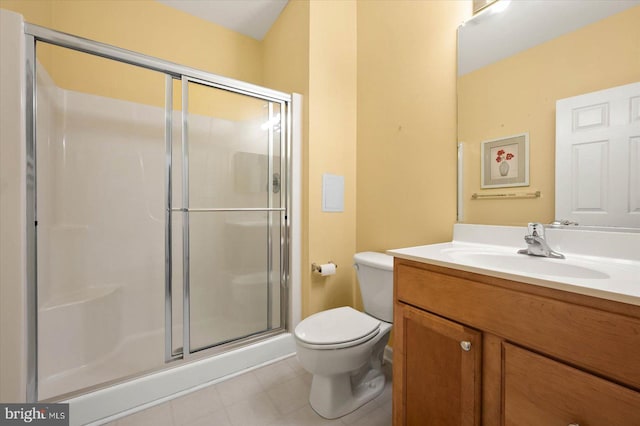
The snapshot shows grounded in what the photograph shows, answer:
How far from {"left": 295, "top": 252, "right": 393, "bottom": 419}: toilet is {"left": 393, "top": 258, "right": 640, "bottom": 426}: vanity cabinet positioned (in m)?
0.25

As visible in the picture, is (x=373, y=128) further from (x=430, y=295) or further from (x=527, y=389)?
(x=527, y=389)

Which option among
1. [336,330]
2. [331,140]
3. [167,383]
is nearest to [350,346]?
[336,330]

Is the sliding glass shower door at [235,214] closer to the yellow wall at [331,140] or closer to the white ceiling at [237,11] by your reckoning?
the yellow wall at [331,140]

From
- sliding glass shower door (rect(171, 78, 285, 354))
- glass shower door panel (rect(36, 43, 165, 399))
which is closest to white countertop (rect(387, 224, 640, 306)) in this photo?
sliding glass shower door (rect(171, 78, 285, 354))

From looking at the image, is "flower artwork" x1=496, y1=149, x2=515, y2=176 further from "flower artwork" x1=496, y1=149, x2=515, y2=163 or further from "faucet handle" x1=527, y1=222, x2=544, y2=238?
"faucet handle" x1=527, y1=222, x2=544, y2=238

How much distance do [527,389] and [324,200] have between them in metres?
1.40

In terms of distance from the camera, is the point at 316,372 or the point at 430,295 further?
the point at 316,372

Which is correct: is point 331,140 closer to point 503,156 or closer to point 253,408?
point 503,156

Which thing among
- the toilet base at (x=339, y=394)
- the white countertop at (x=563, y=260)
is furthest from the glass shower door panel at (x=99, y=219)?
the white countertop at (x=563, y=260)

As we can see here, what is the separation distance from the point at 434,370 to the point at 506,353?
0.27m

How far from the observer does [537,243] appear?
97 cm

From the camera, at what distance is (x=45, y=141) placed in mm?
1490

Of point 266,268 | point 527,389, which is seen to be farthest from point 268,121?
point 527,389

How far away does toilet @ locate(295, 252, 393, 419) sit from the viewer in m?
1.17
